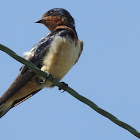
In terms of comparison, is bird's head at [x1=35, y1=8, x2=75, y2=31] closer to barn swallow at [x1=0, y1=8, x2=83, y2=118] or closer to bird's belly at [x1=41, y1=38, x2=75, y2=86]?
barn swallow at [x1=0, y1=8, x2=83, y2=118]

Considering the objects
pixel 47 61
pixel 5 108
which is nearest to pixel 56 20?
pixel 47 61

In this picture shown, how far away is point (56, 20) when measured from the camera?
5.30 m

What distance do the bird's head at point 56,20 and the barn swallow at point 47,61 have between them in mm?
70

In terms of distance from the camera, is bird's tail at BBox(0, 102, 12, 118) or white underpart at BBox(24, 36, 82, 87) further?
bird's tail at BBox(0, 102, 12, 118)

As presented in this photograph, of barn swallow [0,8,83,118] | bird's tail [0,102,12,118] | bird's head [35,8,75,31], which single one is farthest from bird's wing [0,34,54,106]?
bird's head [35,8,75,31]

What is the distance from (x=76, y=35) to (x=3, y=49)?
6.76ft

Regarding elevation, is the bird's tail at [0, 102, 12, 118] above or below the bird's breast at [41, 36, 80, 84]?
below

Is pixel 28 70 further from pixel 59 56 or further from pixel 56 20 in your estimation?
pixel 56 20

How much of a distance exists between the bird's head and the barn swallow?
7cm

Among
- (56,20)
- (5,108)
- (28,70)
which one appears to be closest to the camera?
(28,70)

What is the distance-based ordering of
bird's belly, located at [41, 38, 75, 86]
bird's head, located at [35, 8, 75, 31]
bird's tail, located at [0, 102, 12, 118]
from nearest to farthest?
bird's belly, located at [41, 38, 75, 86], bird's tail, located at [0, 102, 12, 118], bird's head, located at [35, 8, 75, 31]

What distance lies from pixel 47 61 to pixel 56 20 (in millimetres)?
762

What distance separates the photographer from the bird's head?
529cm

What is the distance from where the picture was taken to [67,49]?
468 cm
